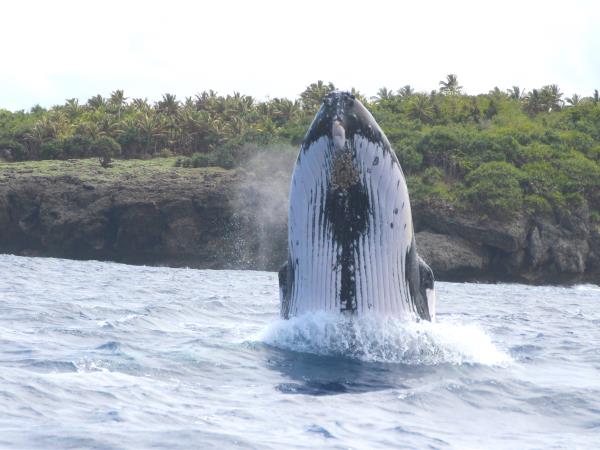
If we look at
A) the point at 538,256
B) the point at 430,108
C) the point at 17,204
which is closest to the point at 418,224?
the point at 538,256

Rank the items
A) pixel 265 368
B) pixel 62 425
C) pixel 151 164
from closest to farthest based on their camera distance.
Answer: pixel 62 425, pixel 265 368, pixel 151 164

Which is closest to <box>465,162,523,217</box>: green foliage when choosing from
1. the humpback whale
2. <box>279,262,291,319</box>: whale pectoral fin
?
<box>279,262,291,319</box>: whale pectoral fin

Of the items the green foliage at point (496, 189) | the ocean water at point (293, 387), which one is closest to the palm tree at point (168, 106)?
the green foliage at point (496, 189)

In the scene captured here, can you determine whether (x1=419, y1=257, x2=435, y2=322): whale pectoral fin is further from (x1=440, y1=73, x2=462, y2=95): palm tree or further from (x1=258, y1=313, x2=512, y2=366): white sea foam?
(x1=440, y1=73, x2=462, y2=95): palm tree

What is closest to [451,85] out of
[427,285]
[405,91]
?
[405,91]

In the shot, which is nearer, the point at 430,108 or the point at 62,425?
the point at 62,425

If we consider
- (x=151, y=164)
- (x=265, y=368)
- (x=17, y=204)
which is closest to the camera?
(x=265, y=368)

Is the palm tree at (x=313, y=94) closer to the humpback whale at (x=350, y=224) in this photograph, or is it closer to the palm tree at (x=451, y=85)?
the palm tree at (x=451, y=85)

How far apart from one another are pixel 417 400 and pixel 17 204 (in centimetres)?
5581

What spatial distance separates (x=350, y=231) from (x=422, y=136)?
57491mm

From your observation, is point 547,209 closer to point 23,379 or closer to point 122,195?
point 122,195

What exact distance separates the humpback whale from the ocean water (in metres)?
0.26

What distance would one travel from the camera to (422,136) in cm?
6450

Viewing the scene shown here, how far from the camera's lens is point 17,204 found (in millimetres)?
60062
